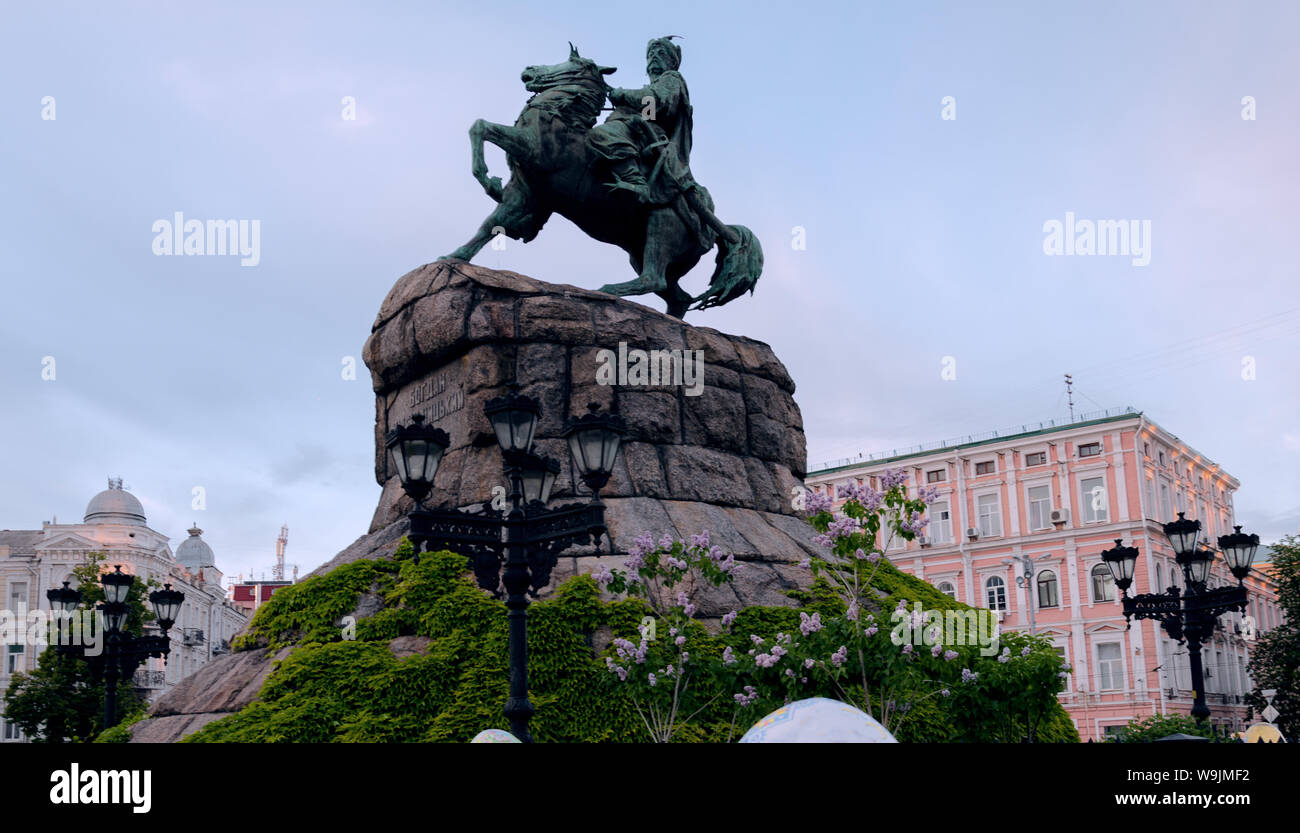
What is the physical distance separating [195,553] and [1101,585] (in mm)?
51762

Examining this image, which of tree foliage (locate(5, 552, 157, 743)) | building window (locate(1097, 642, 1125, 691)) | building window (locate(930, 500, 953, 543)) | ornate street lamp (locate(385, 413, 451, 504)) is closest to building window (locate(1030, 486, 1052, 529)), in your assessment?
building window (locate(930, 500, 953, 543))

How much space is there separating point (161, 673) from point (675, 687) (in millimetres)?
52047

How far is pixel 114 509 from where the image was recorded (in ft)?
193

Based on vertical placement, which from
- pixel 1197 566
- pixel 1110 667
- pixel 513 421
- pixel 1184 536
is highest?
pixel 513 421

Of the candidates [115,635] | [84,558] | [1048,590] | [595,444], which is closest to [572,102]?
[595,444]

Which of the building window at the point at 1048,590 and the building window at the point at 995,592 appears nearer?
the building window at the point at 1048,590

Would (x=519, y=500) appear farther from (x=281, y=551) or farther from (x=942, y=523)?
(x=281, y=551)

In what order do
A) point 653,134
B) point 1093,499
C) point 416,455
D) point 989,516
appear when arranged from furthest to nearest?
point 989,516, point 1093,499, point 653,134, point 416,455

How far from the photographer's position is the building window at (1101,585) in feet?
159

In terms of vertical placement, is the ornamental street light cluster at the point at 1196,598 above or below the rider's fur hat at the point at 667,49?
below

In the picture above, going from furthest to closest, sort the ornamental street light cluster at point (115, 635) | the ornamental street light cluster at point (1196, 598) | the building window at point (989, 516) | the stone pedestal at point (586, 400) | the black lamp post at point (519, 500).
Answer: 1. the building window at point (989, 516)
2. the ornamental street light cluster at point (115, 635)
3. the ornamental street light cluster at point (1196, 598)
4. the stone pedestal at point (586, 400)
5. the black lamp post at point (519, 500)

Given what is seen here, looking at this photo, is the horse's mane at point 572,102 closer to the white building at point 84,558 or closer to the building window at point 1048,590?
the building window at point 1048,590

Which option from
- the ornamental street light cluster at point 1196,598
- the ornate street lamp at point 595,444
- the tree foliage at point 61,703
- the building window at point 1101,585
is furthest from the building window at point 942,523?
the ornate street lamp at point 595,444

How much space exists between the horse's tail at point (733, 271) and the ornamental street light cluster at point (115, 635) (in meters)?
8.70
